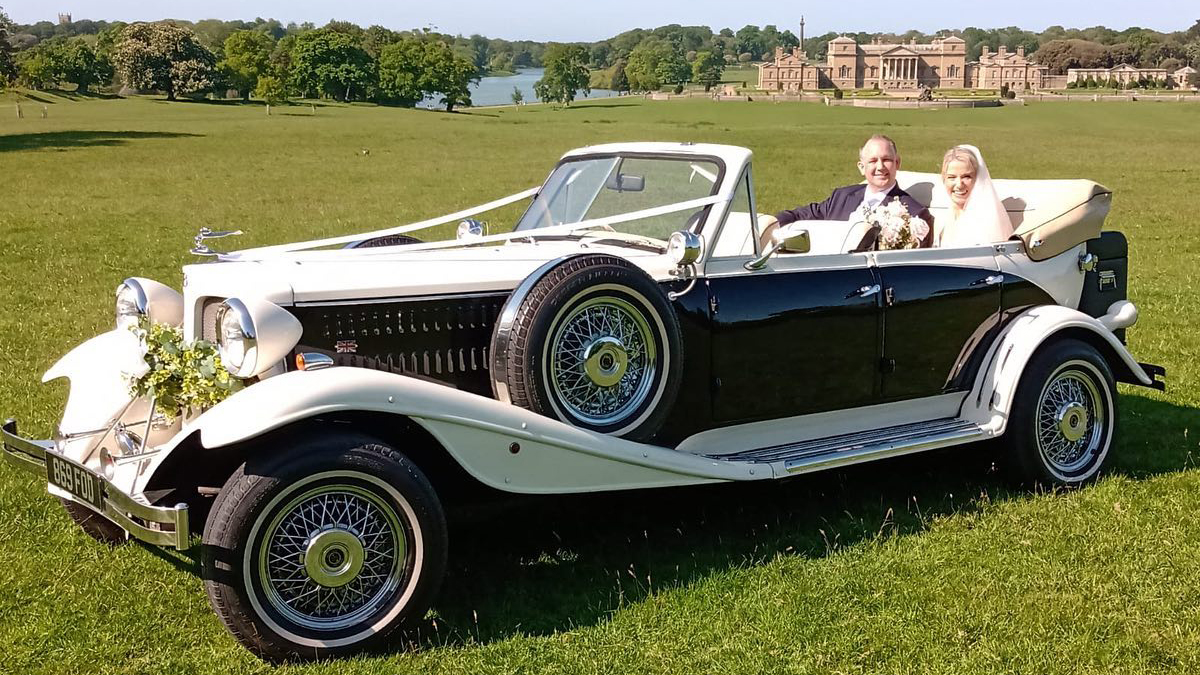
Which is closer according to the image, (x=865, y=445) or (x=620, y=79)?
(x=865, y=445)

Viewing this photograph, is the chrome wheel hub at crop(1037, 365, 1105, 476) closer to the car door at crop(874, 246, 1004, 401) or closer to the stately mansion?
Result: the car door at crop(874, 246, 1004, 401)

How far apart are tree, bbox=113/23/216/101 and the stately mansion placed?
84.7 meters

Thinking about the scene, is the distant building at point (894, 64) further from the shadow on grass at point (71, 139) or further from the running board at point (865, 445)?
the running board at point (865, 445)

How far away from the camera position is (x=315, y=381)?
158 inches

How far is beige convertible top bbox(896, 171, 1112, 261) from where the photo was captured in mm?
6320

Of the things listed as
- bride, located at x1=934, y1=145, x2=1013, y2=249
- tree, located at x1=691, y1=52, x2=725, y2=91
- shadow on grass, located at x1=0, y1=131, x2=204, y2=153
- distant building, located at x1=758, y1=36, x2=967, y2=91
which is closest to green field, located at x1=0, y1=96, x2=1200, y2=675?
bride, located at x1=934, y1=145, x2=1013, y2=249

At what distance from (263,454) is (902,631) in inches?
106

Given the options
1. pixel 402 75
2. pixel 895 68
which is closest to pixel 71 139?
pixel 402 75

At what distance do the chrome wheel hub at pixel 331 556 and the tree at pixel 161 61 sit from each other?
10392cm

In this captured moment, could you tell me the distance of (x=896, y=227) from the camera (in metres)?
6.14

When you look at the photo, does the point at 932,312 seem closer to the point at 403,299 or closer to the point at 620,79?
the point at 403,299

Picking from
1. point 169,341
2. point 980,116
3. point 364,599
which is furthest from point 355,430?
point 980,116

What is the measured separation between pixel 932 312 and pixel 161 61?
107636mm

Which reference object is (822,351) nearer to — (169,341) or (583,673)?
(583,673)
